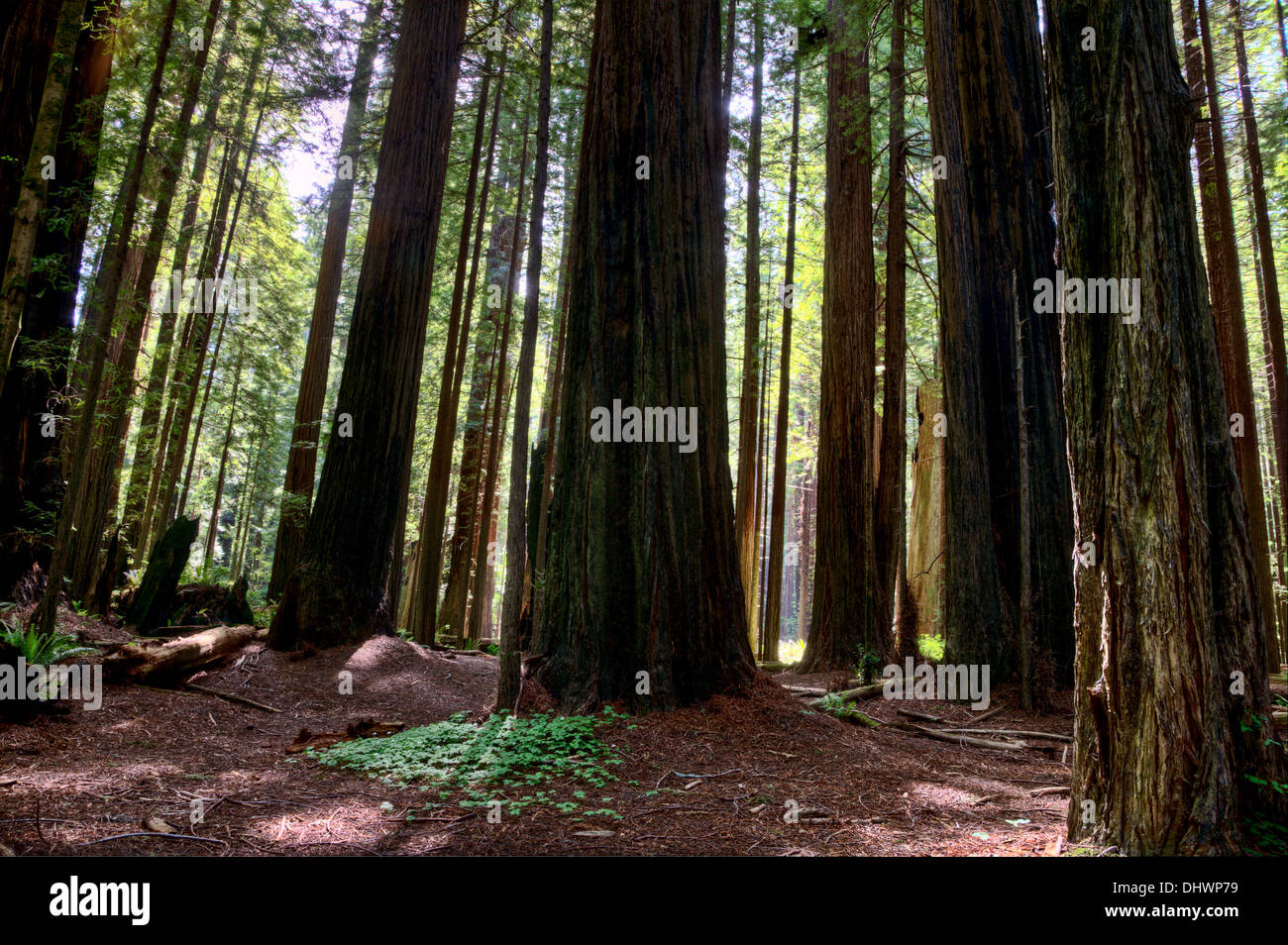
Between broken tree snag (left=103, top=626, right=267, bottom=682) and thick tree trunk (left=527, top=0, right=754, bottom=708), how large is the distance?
357 centimetres

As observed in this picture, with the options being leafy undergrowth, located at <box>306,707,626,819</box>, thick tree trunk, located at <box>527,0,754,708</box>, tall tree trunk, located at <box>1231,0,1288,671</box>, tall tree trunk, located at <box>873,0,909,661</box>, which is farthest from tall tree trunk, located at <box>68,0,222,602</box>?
tall tree trunk, located at <box>1231,0,1288,671</box>

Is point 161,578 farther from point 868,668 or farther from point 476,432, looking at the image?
point 476,432

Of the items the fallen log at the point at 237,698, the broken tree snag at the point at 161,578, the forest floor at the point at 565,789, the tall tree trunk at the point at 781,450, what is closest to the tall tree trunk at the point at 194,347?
the broken tree snag at the point at 161,578

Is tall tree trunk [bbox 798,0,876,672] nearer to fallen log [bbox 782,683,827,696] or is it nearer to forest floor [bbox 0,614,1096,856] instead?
fallen log [bbox 782,683,827,696]

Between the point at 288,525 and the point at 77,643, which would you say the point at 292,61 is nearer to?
the point at 288,525

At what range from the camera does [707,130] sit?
6.06 meters

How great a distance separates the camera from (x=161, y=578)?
8242 mm

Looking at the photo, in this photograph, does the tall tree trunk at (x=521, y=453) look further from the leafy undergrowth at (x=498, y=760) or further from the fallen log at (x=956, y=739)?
the fallen log at (x=956, y=739)

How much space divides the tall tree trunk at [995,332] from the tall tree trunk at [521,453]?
15.6 feet

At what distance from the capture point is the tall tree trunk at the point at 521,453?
4863 millimetres

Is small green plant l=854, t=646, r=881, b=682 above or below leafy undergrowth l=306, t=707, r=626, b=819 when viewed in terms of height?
above

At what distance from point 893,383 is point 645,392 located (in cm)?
461

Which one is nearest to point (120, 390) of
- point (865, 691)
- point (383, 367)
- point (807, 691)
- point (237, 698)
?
point (383, 367)

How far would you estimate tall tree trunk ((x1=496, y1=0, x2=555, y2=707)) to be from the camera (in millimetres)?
4863
